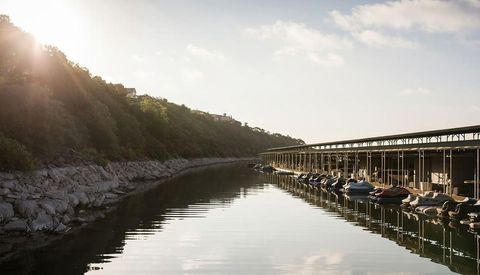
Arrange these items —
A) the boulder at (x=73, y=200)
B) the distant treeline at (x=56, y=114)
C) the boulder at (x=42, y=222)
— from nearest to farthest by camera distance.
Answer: the boulder at (x=42, y=222)
the boulder at (x=73, y=200)
the distant treeline at (x=56, y=114)

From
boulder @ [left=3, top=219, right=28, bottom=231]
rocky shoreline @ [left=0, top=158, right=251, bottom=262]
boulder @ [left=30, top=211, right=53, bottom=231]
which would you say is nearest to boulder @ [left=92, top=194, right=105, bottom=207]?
rocky shoreline @ [left=0, top=158, right=251, bottom=262]

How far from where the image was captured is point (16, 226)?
29641 millimetres

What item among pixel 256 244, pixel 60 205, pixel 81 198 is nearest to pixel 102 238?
pixel 60 205

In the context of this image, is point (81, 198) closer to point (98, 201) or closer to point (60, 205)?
point (98, 201)

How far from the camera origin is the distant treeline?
4616 centimetres

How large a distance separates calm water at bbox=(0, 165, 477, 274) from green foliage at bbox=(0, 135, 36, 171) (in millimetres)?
7618

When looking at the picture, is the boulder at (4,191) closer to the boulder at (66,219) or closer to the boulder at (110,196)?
the boulder at (66,219)

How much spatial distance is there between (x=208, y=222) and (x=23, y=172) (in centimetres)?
1484

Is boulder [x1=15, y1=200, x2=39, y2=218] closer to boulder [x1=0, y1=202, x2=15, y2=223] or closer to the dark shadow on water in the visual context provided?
boulder [x1=0, y1=202, x2=15, y2=223]

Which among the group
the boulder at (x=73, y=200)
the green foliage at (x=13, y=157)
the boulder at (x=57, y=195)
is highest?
the green foliage at (x=13, y=157)

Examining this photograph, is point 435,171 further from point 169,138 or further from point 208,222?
point 169,138

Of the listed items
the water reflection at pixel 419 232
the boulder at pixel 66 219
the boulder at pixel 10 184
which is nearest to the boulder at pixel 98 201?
the boulder at pixel 66 219

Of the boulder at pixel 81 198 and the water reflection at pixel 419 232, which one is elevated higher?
the boulder at pixel 81 198

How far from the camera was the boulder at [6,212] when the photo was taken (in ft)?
98.0
